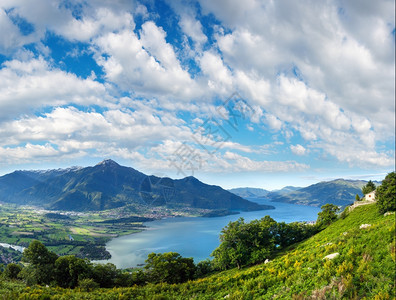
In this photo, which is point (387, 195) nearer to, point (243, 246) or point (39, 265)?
point (243, 246)

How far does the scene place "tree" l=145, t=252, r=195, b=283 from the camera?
30173 millimetres

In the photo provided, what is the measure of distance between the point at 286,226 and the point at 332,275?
37.3 metres

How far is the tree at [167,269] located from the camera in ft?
99.0

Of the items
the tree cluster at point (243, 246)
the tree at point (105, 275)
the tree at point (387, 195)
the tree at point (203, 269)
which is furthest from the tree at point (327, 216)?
the tree at point (105, 275)

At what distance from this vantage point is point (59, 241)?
147 m

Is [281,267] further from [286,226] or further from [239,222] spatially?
[286,226]

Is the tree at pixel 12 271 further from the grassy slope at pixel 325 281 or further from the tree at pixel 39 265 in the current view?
the grassy slope at pixel 325 281

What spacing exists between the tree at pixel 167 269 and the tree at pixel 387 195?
90.6 ft

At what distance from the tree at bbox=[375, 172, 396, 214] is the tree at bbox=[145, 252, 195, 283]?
1088 inches

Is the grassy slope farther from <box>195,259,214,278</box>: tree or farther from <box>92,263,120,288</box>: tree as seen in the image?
<box>195,259,214,278</box>: tree

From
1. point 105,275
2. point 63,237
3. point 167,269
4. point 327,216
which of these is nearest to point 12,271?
point 105,275

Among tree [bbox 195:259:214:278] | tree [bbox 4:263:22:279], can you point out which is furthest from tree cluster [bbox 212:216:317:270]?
tree [bbox 4:263:22:279]

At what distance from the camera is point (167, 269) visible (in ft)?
100

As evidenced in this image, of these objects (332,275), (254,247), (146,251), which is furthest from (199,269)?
(146,251)
